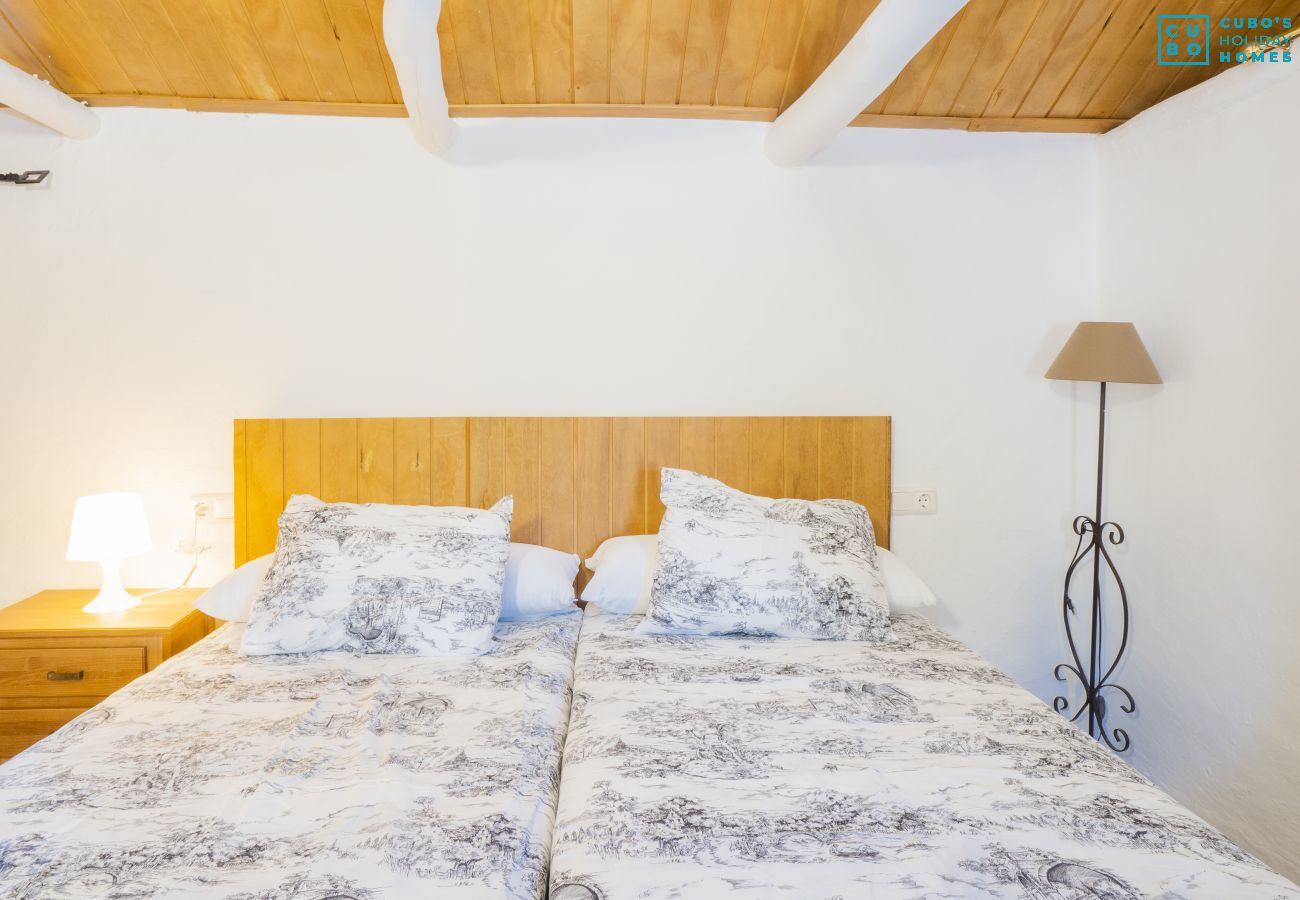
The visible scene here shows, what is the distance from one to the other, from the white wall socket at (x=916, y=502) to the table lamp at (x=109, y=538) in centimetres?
240

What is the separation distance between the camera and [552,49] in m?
2.24

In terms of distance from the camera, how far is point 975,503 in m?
2.60

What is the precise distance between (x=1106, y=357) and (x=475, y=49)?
2108mm

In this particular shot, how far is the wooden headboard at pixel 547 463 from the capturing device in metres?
2.40

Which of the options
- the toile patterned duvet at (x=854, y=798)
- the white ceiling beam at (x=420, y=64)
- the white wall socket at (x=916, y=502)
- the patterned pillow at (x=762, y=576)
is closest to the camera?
the toile patterned duvet at (x=854, y=798)

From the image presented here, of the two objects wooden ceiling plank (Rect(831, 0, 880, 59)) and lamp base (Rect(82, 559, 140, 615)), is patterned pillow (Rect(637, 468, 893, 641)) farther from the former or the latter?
lamp base (Rect(82, 559, 140, 615))

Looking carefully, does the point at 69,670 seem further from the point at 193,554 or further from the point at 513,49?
the point at 513,49

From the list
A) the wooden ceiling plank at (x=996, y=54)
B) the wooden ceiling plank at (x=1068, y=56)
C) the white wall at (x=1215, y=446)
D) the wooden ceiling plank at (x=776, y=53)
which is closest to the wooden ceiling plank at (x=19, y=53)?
the wooden ceiling plank at (x=776, y=53)

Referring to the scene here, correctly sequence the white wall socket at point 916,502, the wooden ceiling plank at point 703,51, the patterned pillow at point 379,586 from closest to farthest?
the patterned pillow at point 379,586 → the wooden ceiling plank at point 703,51 → the white wall socket at point 916,502

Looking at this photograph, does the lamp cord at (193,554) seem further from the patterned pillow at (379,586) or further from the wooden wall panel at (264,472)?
the patterned pillow at (379,586)

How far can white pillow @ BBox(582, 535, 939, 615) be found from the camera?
2123 millimetres

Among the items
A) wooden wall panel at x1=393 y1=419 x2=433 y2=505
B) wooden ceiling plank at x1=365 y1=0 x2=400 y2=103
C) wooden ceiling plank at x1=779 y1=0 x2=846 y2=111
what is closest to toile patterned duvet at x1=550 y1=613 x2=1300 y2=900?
wooden wall panel at x1=393 y1=419 x2=433 y2=505

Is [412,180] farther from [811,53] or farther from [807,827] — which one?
[807,827]

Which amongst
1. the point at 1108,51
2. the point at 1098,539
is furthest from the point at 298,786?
the point at 1108,51
